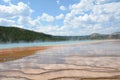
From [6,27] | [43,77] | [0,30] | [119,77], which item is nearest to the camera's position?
[119,77]

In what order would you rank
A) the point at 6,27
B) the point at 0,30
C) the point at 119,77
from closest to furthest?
the point at 119,77 → the point at 0,30 → the point at 6,27

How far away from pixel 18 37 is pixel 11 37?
23.9 ft

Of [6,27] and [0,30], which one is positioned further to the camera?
[6,27]

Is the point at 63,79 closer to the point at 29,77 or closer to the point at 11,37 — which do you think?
the point at 29,77

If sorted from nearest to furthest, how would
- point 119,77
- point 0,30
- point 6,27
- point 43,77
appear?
point 119,77 → point 43,77 → point 0,30 → point 6,27

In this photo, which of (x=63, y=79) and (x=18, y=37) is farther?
(x=18, y=37)

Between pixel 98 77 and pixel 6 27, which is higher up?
pixel 6 27

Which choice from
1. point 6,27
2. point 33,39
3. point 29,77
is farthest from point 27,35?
point 29,77

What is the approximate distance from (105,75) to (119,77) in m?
0.78

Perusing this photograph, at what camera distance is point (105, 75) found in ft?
37.3

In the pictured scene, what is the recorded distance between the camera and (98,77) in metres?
Result: 11.0

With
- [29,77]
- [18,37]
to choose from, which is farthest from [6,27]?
[29,77]

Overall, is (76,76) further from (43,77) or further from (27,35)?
(27,35)

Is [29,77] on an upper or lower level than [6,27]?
lower
